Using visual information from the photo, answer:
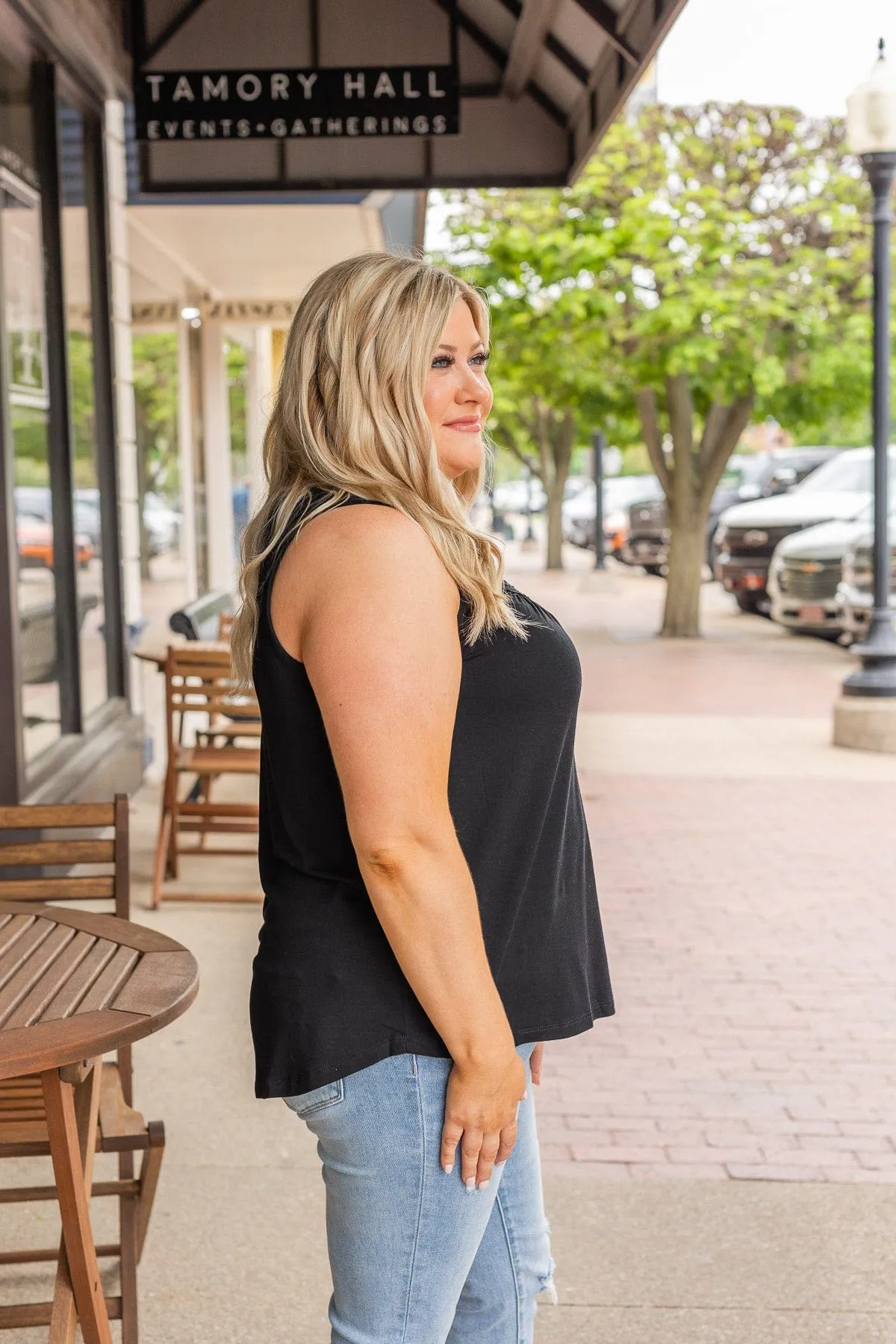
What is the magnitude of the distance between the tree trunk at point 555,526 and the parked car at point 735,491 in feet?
8.68

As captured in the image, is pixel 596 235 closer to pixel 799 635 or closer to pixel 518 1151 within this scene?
pixel 799 635

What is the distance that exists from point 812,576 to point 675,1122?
1290 cm

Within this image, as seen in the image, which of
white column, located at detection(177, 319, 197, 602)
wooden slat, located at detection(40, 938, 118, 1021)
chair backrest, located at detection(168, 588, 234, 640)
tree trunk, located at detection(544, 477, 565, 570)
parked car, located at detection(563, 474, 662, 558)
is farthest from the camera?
parked car, located at detection(563, 474, 662, 558)

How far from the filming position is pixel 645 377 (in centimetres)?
1616

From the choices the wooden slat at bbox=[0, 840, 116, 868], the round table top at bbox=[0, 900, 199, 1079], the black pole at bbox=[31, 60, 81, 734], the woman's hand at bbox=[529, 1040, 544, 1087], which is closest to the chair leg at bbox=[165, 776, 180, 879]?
the black pole at bbox=[31, 60, 81, 734]

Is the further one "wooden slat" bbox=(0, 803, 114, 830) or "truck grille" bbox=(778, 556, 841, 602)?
"truck grille" bbox=(778, 556, 841, 602)

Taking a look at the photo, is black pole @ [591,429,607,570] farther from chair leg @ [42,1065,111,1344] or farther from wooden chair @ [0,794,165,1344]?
chair leg @ [42,1065,111,1344]

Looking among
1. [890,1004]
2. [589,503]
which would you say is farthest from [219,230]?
[589,503]

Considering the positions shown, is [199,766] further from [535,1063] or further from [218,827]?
[535,1063]

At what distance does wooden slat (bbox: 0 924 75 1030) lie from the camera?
254cm

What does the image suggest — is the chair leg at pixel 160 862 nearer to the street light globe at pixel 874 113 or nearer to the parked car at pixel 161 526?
the street light globe at pixel 874 113

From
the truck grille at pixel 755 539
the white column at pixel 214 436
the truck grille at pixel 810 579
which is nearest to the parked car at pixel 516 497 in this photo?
the truck grille at pixel 755 539

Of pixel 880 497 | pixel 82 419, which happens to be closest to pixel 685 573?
pixel 880 497

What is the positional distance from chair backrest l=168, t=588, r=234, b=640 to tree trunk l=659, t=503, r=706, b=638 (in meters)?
7.56
